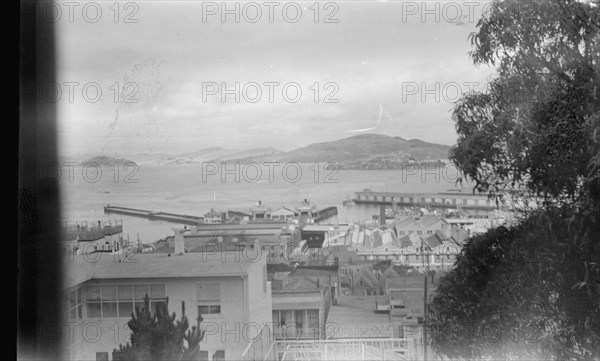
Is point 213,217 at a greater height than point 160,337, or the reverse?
point 213,217

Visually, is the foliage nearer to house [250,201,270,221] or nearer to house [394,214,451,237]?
house [394,214,451,237]

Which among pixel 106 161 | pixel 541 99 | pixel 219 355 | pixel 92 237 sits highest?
pixel 541 99

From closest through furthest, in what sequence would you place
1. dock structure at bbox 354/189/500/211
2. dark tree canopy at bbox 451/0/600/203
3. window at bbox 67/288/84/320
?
dark tree canopy at bbox 451/0/600/203
dock structure at bbox 354/189/500/211
window at bbox 67/288/84/320

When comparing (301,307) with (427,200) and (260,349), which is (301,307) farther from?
(427,200)

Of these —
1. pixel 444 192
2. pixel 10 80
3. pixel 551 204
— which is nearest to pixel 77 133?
pixel 10 80

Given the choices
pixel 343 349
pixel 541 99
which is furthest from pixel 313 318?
pixel 541 99

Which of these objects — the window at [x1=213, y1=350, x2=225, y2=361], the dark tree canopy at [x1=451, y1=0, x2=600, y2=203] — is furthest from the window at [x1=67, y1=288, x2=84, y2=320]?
the dark tree canopy at [x1=451, y1=0, x2=600, y2=203]

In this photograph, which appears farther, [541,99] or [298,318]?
[298,318]
